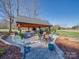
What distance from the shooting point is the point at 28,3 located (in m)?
30.8

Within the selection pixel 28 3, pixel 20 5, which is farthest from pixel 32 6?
pixel 20 5

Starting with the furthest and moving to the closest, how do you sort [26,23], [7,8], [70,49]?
Result: [7,8] → [26,23] → [70,49]

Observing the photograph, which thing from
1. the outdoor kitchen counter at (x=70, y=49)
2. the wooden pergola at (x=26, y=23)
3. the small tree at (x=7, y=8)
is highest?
the small tree at (x=7, y=8)

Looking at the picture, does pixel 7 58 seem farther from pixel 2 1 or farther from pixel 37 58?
pixel 2 1

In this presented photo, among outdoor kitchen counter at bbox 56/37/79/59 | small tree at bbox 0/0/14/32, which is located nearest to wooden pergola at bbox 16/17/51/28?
outdoor kitchen counter at bbox 56/37/79/59

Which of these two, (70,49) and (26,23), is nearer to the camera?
(70,49)

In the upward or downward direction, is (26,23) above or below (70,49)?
above

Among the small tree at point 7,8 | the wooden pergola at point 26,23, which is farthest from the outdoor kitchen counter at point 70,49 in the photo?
the small tree at point 7,8

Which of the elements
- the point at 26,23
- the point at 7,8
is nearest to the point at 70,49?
the point at 26,23

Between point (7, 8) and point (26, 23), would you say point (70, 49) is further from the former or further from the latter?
point (7, 8)

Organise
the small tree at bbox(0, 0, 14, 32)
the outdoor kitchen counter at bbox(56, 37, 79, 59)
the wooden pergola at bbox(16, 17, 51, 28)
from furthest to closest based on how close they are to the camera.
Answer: the small tree at bbox(0, 0, 14, 32) < the wooden pergola at bbox(16, 17, 51, 28) < the outdoor kitchen counter at bbox(56, 37, 79, 59)

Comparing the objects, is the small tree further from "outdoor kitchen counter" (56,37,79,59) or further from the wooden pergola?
"outdoor kitchen counter" (56,37,79,59)

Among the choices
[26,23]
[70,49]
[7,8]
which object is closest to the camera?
[70,49]

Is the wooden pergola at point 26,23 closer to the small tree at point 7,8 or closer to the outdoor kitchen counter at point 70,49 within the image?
the outdoor kitchen counter at point 70,49
